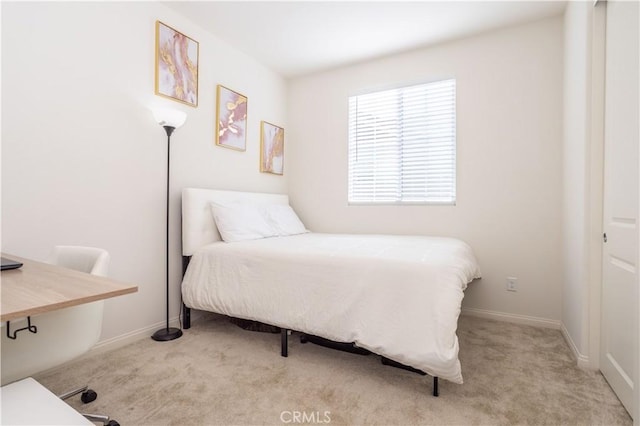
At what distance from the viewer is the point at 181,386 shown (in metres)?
1.78

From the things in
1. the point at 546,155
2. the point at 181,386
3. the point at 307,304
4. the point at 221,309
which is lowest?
the point at 181,386

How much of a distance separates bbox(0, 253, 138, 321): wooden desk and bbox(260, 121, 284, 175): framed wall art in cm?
263

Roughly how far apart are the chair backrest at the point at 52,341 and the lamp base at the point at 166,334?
1.08 metres

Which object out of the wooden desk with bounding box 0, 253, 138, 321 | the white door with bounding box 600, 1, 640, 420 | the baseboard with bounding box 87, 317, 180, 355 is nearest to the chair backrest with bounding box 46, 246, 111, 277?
the wooden desk with bounding box 0, 253, 138, 321

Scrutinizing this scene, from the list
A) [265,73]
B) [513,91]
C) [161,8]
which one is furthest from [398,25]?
[161,8]

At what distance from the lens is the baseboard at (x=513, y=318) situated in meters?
2.76

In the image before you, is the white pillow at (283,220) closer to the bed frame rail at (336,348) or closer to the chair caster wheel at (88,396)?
the bed frame rail at (336,348)

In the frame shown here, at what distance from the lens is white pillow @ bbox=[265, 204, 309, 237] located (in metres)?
3.27

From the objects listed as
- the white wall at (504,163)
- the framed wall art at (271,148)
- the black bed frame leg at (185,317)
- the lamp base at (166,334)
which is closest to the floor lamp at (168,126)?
the lamp base at (166,334)

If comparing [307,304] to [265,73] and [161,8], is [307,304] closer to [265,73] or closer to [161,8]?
[161,8]

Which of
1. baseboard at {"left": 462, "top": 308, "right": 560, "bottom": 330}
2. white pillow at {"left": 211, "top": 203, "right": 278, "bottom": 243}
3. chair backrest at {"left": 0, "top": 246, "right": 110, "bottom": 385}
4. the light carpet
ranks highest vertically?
white pillow at {"left": 211, "top": 203, "right": 278, "bottom": 243}

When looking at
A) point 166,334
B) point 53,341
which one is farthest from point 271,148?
point 53,341

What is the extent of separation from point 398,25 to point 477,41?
0.82 metres

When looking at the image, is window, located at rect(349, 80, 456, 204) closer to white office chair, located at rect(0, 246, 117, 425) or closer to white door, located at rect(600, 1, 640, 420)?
white door, located at rect(600, 1, 640, 420)
